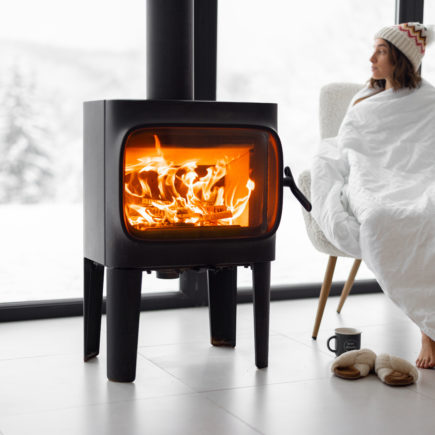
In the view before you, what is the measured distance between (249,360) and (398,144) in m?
1.01

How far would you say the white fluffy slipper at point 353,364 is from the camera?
232 cm

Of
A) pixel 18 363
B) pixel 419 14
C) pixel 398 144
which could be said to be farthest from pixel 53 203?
pixel 419 14

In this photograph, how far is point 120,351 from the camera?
225 cm

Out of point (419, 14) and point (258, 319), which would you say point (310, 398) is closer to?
point (258, 319)

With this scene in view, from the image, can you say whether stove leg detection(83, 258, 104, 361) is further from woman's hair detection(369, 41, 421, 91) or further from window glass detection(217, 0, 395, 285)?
woman's hair detection(369, 41, 421, 91)

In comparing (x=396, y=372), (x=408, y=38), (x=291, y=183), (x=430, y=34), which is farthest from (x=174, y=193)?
(x=430, y=34)

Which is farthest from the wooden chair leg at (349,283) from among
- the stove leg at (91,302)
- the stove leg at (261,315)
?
the stove leg at (91,302)

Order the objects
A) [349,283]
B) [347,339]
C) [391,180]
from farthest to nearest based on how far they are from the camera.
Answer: [349,283]
[391,180]
[347,339]

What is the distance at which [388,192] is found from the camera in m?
2.65

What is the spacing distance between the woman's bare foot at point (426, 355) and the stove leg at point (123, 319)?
91 centimetres

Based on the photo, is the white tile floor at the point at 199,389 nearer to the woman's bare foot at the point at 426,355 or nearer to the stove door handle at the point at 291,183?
the woman's bare foot at the point at 426,355

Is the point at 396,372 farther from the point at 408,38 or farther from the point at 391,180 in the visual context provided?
the point at 408,38

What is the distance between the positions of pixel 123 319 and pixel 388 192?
101 cm

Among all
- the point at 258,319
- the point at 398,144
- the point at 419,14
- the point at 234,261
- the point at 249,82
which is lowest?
the point at 258,319
